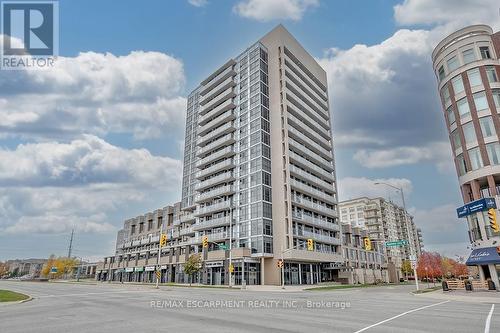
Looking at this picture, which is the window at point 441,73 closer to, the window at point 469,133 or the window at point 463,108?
the window at point 463,108

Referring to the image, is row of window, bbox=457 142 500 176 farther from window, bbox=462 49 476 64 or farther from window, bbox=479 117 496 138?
window, bbox=462 49 476 64

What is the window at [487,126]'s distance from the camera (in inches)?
1486

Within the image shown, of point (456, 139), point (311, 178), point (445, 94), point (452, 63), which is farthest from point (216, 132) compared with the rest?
point (456, 139)

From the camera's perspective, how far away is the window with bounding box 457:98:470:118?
40469 millimetres

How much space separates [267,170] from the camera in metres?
59.8

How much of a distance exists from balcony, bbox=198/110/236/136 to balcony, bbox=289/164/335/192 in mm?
18258

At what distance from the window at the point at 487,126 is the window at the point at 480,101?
4.86ft

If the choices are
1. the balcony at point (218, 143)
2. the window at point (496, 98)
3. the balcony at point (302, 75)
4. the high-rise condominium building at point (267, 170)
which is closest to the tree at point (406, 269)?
the high-rise condominium building at point (267, 170)

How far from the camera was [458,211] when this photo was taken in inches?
1529

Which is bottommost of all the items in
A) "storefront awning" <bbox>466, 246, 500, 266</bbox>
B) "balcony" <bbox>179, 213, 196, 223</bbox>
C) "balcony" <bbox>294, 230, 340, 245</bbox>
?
"storefront awning" <bbox>466, 246, 500, 266</bbox>

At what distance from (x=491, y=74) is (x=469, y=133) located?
8014 mm

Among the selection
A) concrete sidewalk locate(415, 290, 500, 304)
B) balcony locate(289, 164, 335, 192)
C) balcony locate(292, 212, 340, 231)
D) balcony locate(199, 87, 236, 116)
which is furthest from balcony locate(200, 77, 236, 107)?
concrete sidewalk locate(415, 290, 500, 304)

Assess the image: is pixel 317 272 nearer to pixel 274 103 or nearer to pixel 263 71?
pixel 274 103

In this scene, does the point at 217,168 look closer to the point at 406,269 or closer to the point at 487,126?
the point at 487,126
